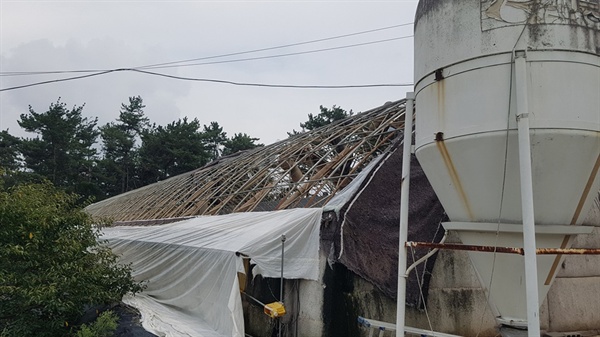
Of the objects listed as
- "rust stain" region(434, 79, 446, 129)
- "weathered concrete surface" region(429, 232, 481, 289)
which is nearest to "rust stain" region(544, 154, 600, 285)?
"rust stain" region(434, 79, 446, 129)

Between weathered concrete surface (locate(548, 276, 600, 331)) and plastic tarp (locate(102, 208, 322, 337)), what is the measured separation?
4500mm

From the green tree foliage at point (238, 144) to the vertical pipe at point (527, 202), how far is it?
3551 cm

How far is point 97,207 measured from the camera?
23.5 meters

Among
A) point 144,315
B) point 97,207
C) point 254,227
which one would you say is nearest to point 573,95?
point 254,227

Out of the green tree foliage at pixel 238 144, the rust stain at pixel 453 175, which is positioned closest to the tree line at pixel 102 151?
the green tree foliage at pixel 238 144

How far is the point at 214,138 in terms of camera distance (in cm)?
4106

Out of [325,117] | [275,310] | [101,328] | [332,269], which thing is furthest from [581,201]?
[325,117]

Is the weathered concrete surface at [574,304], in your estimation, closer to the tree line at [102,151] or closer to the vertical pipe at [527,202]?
the vertical pipe at [527,202]

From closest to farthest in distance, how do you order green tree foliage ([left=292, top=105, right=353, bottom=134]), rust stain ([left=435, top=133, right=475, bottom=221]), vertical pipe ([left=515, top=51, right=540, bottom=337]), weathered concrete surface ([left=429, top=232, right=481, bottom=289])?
vertical pipe ([left=515, top=51, right=540, bottom=337]), rust stain ([left=435, top=133, right=475, bottom=221]), weathered concrete surface ([left=429, top=232, right=481, bottom=289]), green tree foliage ([left=292, top=105, right=353, bottom=134])

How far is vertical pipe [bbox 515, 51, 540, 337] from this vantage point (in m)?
3.32

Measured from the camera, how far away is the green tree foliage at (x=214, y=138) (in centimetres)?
3991

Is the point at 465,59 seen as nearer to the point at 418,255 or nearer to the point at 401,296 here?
the point at 401,296

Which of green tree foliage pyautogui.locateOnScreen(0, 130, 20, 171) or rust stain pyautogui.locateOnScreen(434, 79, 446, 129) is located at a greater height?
green tree foliage pyautogui.locateOnScreen(0, 130, 20, 171)

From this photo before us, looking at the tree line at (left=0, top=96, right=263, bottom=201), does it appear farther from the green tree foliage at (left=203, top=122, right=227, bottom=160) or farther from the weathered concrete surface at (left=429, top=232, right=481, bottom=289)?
the weathered concrete surface at (left=429, top=232, right=481, bottom=289)
